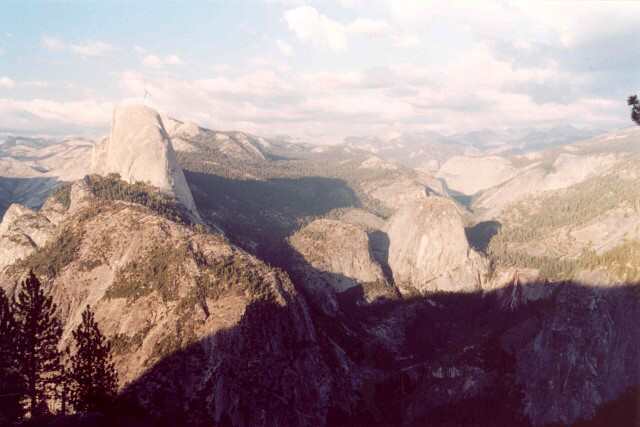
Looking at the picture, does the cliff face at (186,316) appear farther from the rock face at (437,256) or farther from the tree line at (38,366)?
the rock face at (437,256)

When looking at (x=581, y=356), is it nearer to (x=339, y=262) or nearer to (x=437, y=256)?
(x=437, y=256)

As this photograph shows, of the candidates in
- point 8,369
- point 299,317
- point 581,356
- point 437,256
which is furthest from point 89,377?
point 437,256

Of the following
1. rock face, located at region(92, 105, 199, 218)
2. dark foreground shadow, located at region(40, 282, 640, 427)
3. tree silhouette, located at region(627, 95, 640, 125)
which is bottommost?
dark foreground shadow, located at region(40, 282, 640, 427)

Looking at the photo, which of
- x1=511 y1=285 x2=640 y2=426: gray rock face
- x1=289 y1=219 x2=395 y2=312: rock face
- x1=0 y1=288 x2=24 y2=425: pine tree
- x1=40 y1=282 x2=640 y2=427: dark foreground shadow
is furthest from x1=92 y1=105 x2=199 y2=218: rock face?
x1=511 y1=285 x2=640 y2=426: gray rock face

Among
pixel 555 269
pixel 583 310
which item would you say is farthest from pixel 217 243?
pixel 555 269

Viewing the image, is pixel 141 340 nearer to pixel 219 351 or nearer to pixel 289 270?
pixel 219 351

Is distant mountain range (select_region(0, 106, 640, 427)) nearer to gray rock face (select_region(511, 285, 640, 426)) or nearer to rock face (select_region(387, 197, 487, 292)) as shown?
gray rock face (select_region(511, 285, 640, 426))
